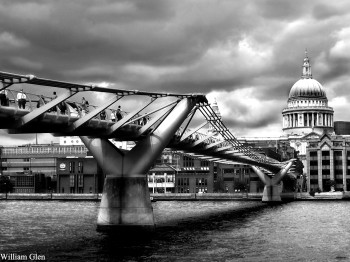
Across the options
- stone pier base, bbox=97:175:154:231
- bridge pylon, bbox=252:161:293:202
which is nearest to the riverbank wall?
bridge pylon, bbox=252:161:293:202

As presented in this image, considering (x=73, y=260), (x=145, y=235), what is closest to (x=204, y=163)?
(x=145, y=235)

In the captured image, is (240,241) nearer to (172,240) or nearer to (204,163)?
(172,240)

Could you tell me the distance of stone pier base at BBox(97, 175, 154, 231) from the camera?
2375 inches

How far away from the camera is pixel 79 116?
51.0 meters

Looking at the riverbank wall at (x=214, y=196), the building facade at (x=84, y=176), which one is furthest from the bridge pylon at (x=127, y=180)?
the building facade at (x=84, y=176)

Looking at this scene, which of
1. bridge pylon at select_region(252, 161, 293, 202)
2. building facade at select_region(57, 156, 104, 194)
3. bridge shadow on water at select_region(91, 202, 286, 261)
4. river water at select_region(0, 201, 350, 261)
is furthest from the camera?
building facade at select_region(57, 156, 104, 194)

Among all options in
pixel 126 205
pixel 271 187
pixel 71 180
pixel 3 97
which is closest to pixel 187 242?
pixel 126 205

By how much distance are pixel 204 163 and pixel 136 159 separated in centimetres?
13616

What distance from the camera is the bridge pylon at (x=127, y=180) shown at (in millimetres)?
60550

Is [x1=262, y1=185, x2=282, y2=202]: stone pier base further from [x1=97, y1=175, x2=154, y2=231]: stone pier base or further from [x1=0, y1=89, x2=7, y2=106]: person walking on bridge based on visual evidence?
[x1=0, y1=89, x2=7, y2=106]: person walking on bridge

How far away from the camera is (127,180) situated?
6094 centimetres

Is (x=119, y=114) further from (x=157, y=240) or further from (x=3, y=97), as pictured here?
(x=3, y=97)

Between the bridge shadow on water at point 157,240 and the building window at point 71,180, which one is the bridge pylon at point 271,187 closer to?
the building window at point 71,180

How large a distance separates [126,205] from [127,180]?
2.06 metres
